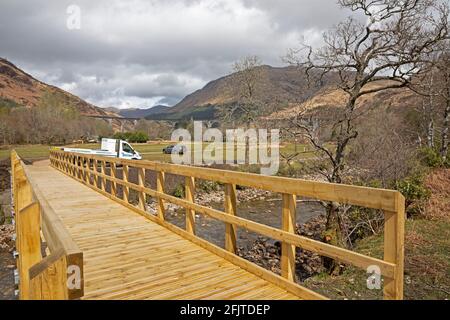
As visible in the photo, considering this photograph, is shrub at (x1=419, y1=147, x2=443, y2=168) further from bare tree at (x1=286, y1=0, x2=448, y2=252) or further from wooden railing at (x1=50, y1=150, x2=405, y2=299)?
wooden railing at (x1=50, y1=150, x2=405, y2=299)

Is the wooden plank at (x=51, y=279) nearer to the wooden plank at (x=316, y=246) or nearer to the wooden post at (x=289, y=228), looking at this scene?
the wooden plank at (x=316, y=246)

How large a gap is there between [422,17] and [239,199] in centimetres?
1403

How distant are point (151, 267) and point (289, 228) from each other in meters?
1.77

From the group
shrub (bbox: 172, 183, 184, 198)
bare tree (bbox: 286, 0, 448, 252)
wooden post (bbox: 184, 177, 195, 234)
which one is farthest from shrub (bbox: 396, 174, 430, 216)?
shrub (bbox: 172, 183, 184, 198)

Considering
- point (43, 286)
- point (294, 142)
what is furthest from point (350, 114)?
point (43, 286)

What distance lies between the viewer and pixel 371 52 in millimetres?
10906

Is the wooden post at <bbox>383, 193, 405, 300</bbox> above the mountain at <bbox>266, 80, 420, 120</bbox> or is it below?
below

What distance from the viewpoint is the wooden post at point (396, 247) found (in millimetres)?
2652

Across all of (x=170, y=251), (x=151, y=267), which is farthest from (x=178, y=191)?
(x=151, y=267)

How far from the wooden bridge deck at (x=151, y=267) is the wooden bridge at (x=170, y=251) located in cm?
1

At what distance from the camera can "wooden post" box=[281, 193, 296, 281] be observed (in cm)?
368

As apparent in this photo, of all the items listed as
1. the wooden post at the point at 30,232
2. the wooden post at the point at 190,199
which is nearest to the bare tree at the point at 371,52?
the wooden post at the point at 190,199

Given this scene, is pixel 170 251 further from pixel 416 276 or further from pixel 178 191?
pixel 178 191

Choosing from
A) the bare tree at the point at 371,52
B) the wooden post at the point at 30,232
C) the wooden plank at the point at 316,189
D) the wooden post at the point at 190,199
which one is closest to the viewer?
the wooden post at the point at 30,232
